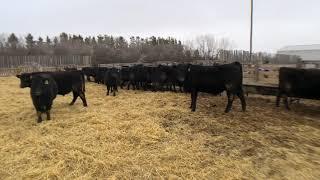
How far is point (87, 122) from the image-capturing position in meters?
8.30

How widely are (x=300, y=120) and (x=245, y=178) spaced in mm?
4523

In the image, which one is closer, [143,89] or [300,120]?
[300,120]

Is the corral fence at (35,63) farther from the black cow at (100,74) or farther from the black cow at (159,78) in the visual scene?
the black cow at (159,78)

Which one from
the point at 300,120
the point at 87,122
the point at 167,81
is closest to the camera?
the point at 87,122

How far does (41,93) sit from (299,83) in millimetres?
7592

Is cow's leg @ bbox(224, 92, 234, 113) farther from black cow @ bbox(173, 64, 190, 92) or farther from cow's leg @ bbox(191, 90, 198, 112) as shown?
black cow @ bbox(173, 64, 190, 92)

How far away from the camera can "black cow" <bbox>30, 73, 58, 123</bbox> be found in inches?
343

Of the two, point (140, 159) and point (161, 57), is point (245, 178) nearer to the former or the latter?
point (140, 159)

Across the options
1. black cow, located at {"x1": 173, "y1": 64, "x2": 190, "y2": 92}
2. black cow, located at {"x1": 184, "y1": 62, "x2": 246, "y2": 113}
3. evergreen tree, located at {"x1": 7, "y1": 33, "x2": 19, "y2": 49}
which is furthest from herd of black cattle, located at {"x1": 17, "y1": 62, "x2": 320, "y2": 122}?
evergreen tree, located at {"x1": 7, "y1": 33, "x2": 19, "y2": 49}

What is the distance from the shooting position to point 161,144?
21.6ft

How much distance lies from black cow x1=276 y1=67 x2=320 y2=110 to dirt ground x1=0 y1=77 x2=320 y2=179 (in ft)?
2.06

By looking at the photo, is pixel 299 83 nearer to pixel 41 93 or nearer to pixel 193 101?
pixel 193 101

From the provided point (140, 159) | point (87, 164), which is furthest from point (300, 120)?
point (87, 164)

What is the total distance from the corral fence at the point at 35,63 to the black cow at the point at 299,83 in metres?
23.4
